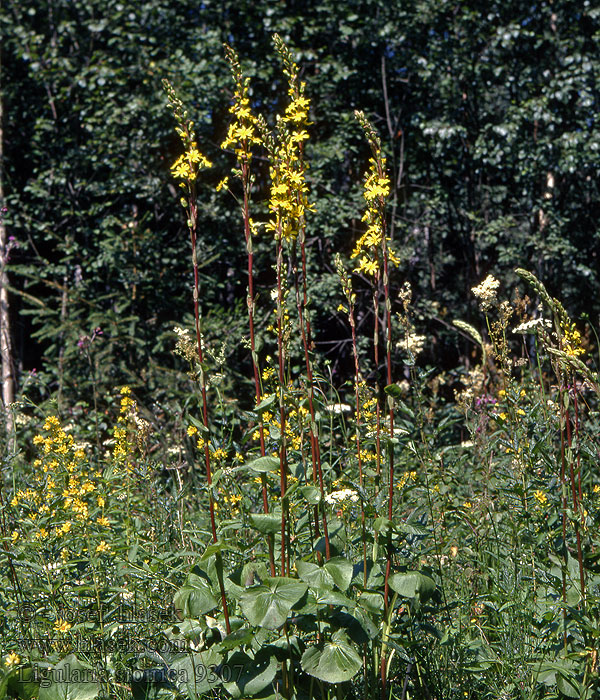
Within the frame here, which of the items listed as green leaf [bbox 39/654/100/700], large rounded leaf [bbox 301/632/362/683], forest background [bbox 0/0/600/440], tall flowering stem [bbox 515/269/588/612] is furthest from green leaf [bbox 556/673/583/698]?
forest background [bbox 0/0/600/440]

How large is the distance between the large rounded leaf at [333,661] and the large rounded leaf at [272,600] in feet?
0.57

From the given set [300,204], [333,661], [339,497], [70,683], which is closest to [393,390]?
[339,497]

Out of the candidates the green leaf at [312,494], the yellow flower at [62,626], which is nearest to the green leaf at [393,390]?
the green leaf at [312,494]

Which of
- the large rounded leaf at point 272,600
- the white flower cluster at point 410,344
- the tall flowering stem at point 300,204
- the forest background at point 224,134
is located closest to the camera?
the large rounded leaf at point 272,600

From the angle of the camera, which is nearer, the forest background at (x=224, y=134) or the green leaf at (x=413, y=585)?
the green leaf at (x=413, y=585)

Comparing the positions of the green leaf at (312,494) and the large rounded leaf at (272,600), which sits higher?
the green leaf at (312,494)

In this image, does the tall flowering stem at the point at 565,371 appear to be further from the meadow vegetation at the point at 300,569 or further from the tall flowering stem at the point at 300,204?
the tall flowering stem at the point at 300,204

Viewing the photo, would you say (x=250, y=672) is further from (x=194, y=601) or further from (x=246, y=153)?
(x=246, y=153)

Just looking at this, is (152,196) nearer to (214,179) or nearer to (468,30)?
(214,179)

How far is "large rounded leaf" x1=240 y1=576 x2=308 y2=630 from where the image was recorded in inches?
62.7

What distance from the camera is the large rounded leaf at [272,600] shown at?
159 centimetres

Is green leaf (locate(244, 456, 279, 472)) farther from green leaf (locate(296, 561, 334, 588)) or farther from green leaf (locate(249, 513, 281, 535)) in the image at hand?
green leaf (locate(296, 561, 334, 588))

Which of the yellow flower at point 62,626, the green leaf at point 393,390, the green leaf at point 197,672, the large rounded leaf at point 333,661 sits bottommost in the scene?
the yellow flower at point 62,626

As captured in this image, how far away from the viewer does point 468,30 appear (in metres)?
7.81
